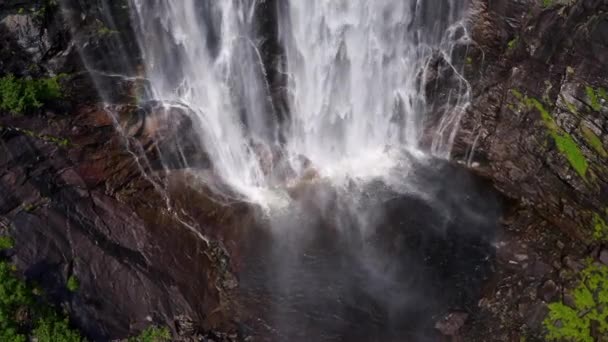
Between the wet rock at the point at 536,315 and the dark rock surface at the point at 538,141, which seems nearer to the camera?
the wet rock at the point at 536,315

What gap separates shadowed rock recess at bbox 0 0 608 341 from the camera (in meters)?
17.6

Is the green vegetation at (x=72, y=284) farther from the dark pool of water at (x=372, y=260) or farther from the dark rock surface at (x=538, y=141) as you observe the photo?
the dark rock surface at (x=538, y=141)

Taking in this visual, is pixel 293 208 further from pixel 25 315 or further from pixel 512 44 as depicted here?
pixel 512 44

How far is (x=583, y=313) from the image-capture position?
17.3 metres

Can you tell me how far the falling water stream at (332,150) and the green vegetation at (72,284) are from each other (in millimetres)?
5447

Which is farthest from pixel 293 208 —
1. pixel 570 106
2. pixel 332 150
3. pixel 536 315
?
pixel 570 106

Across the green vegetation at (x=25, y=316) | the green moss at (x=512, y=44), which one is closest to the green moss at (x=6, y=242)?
the green vegetation at (x=25, y=316)

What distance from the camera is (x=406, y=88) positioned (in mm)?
23078

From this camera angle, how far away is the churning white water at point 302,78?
66.7ft

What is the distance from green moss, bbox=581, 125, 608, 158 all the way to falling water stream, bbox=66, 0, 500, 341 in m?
4.45

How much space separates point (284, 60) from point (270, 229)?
688 cm

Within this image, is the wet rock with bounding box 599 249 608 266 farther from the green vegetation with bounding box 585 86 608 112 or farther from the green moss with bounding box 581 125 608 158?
the green vegetation with bounding box 585 86 608 112

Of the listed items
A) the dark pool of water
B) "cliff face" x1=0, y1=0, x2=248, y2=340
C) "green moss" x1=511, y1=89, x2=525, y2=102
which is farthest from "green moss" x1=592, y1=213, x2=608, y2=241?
"cliff face" x1=0, y1=0, x2=248, y2=340

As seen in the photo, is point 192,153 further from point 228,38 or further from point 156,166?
point 228,38
